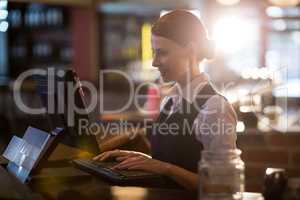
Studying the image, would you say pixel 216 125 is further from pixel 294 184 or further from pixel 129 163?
pixel 294 184

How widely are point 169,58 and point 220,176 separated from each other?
52cm

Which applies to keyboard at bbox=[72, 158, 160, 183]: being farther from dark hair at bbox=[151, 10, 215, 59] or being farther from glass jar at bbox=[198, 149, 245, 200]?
dark hair at bbox=[151, 10, 215, 59]

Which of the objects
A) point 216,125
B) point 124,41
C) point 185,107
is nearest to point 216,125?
point 216,125

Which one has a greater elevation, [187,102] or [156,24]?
[156,24]

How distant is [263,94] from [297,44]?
361 centimetres

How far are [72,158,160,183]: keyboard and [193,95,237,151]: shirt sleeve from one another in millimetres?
200

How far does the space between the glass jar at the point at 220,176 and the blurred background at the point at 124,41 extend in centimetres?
467

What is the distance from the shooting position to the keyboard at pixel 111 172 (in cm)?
162

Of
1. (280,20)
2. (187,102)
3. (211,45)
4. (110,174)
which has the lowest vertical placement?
(110,174)

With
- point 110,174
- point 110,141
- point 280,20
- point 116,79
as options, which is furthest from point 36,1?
point 110,174

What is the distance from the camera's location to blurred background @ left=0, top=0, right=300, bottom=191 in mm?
7473

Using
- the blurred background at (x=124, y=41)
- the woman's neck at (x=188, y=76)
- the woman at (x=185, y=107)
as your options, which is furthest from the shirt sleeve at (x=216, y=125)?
the blurred background at (x=124, y=41)

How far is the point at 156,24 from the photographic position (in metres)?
1.84

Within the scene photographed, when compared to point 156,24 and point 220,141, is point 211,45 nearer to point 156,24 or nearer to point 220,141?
point 156,24
